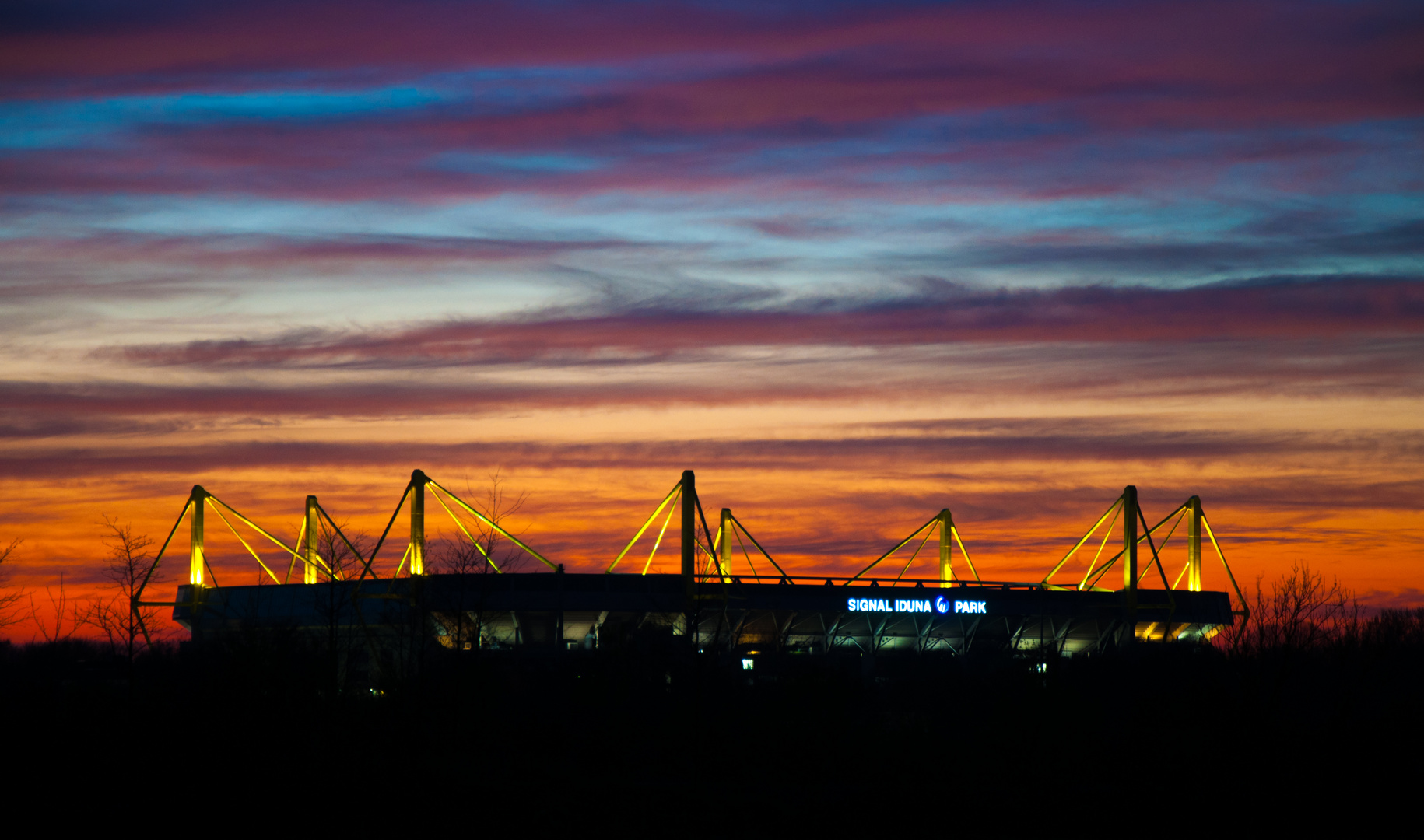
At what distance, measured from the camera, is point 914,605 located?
94.0m

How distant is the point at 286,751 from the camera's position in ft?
125

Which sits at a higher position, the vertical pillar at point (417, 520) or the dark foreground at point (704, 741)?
the vertical pillar at point (417, 520)

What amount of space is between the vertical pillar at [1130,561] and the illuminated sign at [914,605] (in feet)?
32.9

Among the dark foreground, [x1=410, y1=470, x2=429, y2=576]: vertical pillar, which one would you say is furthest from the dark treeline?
[x1=410, y1=470, x2=429, y2=576]: vertical pillar

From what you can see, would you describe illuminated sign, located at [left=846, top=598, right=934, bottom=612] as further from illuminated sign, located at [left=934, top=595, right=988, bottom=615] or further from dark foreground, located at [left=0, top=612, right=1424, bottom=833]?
dark foreground, located at [left=0, top=612, right=1424, bottom=833]

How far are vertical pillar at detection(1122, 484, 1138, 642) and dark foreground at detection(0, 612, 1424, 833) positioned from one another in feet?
125

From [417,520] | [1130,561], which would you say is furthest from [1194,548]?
[417,520]

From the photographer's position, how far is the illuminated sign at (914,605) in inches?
3669

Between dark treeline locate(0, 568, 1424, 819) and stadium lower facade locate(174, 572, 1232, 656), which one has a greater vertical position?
stadium lower facade locate(174, 572, 1232, 656)

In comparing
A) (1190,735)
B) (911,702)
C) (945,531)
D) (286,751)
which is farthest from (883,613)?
(286,751)

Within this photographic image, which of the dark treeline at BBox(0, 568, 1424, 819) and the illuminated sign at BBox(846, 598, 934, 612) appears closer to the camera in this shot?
the dark treeline at BBox(0, 568, 1424, 819)

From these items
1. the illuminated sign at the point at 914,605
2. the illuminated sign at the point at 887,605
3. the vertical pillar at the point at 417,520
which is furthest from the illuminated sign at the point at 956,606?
the vertical pillar at the point at 417,520

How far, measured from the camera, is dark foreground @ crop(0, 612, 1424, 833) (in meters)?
37.3

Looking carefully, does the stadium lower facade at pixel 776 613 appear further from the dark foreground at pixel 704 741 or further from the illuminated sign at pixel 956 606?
the dark foreground at pixel 704 741
